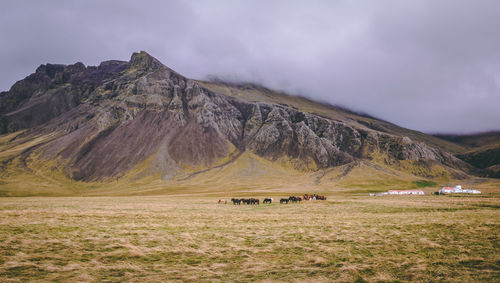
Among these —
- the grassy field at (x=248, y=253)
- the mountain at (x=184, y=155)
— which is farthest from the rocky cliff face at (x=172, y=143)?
the grassy field at (x=248, y=253)

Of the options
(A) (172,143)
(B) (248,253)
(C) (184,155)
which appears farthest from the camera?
(A) (172,143)

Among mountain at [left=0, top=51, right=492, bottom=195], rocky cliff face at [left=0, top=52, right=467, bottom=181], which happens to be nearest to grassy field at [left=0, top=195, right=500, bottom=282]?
mountain at [left=0, top=51, right=492, bottom=195]

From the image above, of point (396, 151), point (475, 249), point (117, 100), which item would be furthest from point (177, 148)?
point (475, 249)

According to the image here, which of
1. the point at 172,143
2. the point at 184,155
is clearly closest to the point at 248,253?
the point at 184,155

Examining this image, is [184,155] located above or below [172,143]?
below

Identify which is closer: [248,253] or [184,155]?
[248,253]

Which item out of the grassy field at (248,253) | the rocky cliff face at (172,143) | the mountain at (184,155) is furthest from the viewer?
the rocky cliff face at (172,143)

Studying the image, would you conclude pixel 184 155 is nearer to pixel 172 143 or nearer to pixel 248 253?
pixel 172 143

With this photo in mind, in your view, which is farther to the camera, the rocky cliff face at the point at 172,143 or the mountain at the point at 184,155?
the rocky cliff face at the point at 172,143

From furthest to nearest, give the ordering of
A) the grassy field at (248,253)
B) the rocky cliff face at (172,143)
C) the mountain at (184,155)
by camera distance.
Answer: the rocky cliff face at (172,143), the mountain at (184,155), the grassy field at (248,253)

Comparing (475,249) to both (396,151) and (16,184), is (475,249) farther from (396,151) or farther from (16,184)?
(396,151)

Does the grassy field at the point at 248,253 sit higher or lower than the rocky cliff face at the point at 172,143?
lower

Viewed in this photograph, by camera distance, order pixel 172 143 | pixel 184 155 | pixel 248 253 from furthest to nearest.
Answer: pixel 172 143 < pixel 184 155 < pixel 248 253

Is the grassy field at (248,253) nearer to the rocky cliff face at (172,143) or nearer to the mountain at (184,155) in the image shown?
the mountain at (184,155)
